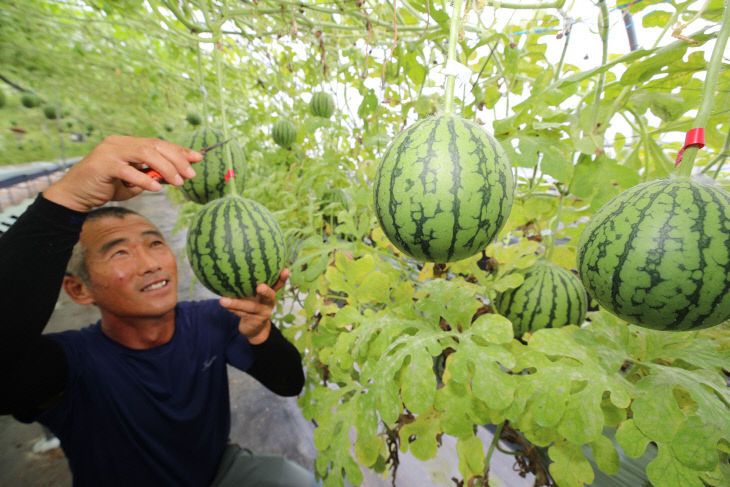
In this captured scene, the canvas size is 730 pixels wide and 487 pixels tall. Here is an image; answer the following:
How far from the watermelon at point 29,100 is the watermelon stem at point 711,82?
23.0 ft

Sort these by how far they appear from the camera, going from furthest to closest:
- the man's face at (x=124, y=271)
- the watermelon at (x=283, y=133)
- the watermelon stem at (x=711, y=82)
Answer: the watermelon at (x=283, y=133) < the man's face at (x=124, y=271) < the watermelon stem at (x=711, y=82)

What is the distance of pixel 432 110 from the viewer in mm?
1810

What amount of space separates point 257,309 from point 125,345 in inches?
32.9

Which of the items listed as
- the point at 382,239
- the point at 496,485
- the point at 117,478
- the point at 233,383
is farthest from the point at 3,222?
the point at 496,485

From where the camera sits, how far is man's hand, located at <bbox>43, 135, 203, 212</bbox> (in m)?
1.11

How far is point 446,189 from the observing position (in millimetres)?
718

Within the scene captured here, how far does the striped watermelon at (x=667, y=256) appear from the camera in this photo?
25.5 inches

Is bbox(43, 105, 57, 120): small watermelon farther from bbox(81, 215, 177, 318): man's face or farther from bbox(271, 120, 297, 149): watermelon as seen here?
bbox(81, 215, 177, 318): man's face

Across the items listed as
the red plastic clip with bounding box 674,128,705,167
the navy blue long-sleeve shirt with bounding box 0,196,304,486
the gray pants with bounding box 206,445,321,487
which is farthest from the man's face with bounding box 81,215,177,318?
the red plastic clip with bounding box 674,128,705,167

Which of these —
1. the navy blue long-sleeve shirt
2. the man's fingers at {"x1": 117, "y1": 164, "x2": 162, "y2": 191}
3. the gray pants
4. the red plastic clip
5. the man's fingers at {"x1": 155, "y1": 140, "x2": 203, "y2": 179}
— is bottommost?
the gray pants

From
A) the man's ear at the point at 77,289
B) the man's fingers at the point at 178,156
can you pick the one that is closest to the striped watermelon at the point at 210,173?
the man's fingers at the point at 178,156

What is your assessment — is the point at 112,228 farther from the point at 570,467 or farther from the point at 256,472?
the point at 570,467

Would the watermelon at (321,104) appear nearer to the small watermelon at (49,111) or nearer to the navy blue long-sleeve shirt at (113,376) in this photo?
the navy blue long-sleeve shirt at (113,376)

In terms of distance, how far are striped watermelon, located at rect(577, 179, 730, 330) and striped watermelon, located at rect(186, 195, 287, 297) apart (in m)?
1.10
